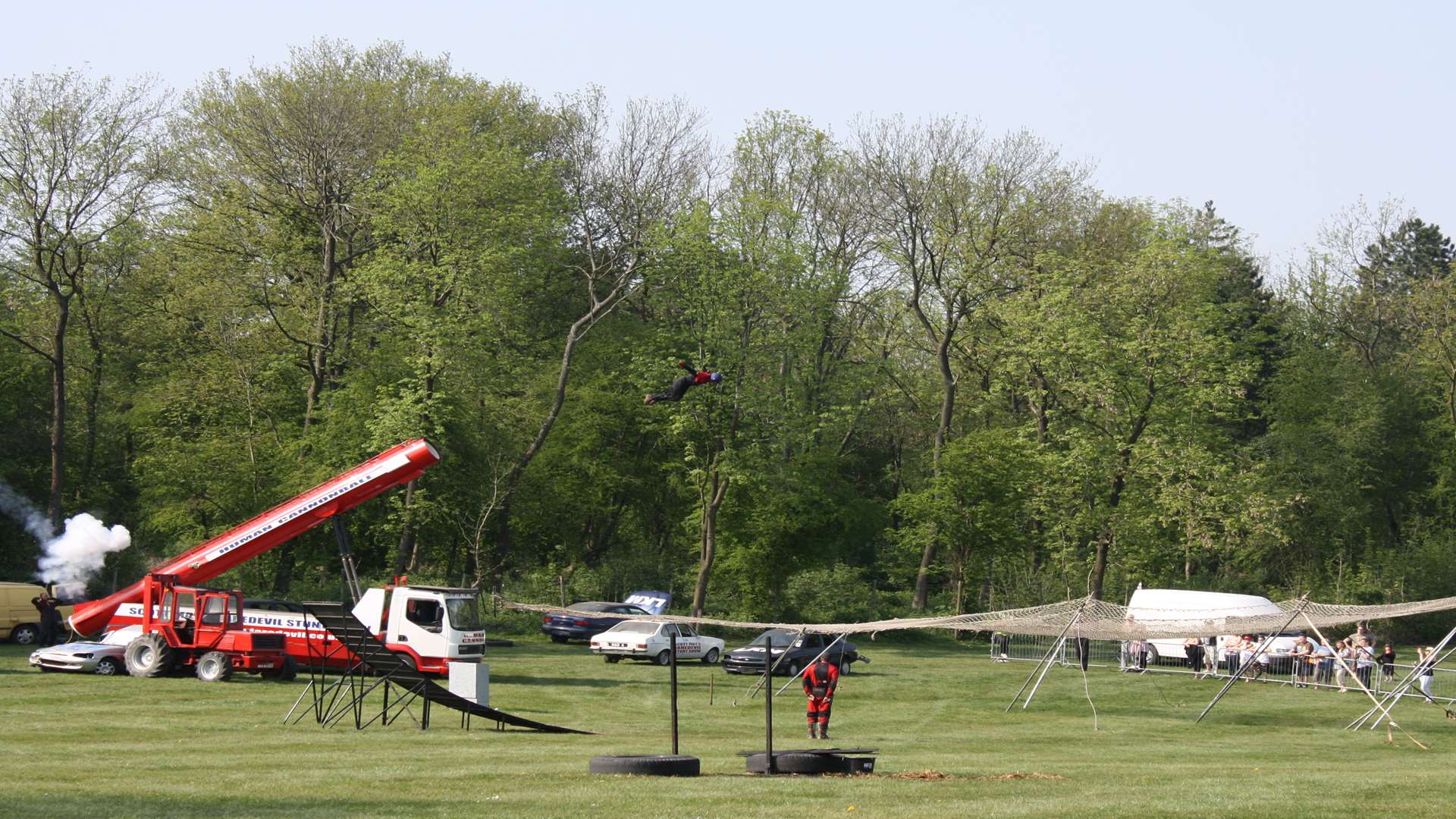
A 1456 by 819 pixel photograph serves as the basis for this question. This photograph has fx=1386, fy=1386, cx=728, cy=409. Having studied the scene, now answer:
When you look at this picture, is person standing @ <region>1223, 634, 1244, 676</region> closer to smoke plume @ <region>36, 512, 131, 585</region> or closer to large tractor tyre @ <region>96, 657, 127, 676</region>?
large tractor tyre @ <region>96, 657, 127, 676</region>

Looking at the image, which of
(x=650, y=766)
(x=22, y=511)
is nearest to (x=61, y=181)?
(x=22, y=511)

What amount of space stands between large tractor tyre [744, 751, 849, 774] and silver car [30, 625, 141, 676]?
17.7m

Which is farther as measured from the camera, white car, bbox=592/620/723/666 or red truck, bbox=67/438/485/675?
white car, bbox=592/620/723/666

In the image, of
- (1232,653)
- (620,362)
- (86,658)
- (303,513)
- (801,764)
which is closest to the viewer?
(801,764)

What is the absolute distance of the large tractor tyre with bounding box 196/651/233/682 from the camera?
91.9 feet

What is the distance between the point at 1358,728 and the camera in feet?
90.0

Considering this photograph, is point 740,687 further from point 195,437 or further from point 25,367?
point 25,367

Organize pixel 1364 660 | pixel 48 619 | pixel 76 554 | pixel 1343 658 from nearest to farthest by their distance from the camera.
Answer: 1. pixel 1364 660
2. pixel 1343 658
3. pixel 48 619
4. pixel 76 554

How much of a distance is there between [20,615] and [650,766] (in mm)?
26568

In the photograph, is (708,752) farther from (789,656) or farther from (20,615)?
(20,615)

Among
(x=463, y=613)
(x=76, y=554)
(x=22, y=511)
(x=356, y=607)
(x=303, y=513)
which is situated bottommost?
(x=463, y=613)

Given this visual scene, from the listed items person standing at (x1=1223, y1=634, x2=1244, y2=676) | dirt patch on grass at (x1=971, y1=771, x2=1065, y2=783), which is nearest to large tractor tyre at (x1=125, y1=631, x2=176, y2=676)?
dirt patch on grass at (x1=971, y1=771, x2=1065, y2=783)

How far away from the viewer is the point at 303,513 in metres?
29.7

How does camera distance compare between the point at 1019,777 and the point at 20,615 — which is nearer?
the point at 1019,777
